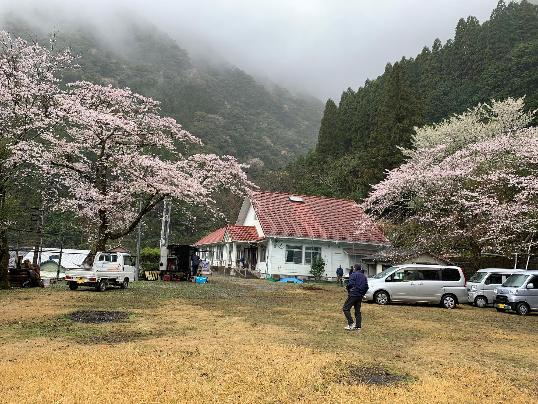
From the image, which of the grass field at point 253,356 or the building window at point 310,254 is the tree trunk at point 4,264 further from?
the building window at point 310,254

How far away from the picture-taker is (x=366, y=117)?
60688mm

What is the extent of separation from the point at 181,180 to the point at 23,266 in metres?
9.04

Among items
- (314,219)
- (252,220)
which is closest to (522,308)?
(314,219)

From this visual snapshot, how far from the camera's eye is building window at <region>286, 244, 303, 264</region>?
36312 millimetres

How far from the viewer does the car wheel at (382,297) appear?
20.4m

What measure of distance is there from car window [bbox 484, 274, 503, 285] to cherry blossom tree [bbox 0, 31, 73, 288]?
69.7ft

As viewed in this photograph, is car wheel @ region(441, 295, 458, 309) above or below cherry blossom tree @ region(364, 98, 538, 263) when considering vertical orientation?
below

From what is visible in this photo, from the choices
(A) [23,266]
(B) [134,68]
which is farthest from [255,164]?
(A) [23,266]

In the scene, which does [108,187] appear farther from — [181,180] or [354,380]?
[354,380]

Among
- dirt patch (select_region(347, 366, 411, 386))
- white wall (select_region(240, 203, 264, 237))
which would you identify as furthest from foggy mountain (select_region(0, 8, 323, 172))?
dirt patch (select_region(347, 366, 411, 386))

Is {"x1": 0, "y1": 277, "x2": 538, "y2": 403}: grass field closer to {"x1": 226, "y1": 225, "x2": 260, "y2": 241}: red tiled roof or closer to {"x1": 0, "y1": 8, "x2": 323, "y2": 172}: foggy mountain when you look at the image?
{"x1": 226, "y1": 225, "x2": 260, "y2": 241}: red tiled roof

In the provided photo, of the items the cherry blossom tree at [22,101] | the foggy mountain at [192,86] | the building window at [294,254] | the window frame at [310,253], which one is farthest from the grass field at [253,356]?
the foggy mountain at [192,86]

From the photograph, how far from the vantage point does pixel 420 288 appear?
67.0 ft

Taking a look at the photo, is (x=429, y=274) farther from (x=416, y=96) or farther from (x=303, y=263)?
(x=416, y=96)
